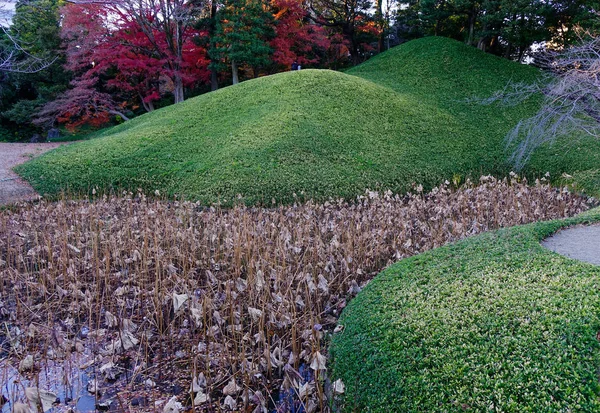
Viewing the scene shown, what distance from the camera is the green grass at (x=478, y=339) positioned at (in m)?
2.08

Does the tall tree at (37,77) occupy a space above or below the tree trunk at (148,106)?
above

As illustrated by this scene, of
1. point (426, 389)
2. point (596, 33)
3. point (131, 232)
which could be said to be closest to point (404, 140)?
point (596, 33)

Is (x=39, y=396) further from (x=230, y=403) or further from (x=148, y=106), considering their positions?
(x=148, y=106)

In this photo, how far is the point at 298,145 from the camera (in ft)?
27.3

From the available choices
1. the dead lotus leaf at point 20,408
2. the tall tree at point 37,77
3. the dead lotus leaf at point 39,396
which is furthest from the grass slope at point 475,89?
Result: the tall tree at point 37,77

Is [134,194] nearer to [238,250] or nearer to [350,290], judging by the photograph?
[238,250]

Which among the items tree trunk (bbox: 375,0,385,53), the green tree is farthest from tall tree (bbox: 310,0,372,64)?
the green tree

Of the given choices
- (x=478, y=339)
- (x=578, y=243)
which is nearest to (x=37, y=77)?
(x=578, y=243)

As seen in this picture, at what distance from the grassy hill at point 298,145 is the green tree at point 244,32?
3438mm

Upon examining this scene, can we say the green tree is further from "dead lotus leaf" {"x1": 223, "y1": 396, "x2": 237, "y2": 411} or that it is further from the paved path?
"dead lotus leaf" {"x1": 223, "y1": 396, "x2": 237, "y2": 411}

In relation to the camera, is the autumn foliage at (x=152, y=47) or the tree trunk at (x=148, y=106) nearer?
the autumn foliage at (x=152, y=47)

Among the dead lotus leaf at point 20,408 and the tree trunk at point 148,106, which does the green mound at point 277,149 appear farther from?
the tree trunk at point 148,106

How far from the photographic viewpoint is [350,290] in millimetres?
3660

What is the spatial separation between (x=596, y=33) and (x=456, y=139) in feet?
13.7
